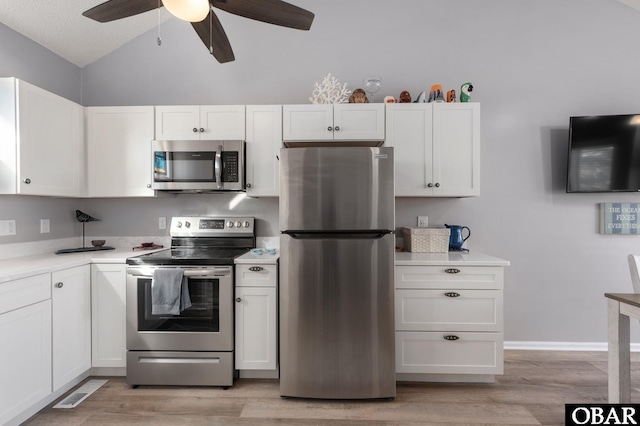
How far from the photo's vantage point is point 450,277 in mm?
2412

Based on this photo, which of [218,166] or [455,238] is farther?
[455,238]

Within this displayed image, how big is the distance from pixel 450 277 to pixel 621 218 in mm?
1883

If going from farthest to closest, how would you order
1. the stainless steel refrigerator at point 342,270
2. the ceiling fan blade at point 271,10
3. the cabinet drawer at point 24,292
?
the stainless steel refrigerator at point 342,270 → the cabinet drawer at point 24,292 → the ceiling fan blade at point 271,10

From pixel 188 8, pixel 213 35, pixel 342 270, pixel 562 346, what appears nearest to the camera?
pixel 188 8

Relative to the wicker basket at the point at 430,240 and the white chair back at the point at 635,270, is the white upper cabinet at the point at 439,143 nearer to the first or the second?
the wicker basket at the point at 430,240

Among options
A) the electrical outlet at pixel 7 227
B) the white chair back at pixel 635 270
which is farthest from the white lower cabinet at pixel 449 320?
the electrical outlet at pixel 7 227

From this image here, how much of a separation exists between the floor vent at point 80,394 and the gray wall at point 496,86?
126cm

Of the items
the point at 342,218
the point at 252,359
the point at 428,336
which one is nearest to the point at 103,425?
the point at 252,359

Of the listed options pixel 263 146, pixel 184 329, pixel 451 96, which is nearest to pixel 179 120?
pixel 263 146

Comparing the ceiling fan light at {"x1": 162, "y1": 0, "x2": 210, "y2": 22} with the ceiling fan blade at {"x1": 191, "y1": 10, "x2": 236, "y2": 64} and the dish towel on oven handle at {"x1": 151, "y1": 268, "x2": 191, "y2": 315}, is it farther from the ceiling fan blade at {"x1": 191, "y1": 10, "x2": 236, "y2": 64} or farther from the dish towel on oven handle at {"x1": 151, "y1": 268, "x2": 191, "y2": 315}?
the dish towel on oven handle at {"x1": 151, "y1": 268, "x2": 191, "y2": 315}

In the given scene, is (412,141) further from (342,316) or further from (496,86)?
(342,316)

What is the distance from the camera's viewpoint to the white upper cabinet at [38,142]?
7.25ft

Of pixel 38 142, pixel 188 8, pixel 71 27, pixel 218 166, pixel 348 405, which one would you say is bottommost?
pixel 348 405

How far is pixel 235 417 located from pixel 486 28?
3.68 meters
